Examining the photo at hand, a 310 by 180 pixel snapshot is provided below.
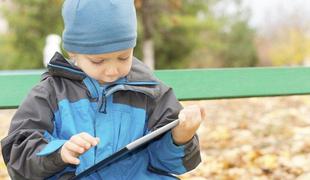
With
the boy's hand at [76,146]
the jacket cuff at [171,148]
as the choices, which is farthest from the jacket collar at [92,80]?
the boy's hand at [76,146]

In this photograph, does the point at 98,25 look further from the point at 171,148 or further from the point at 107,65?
the point at 171,148

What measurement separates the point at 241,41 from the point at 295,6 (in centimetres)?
250

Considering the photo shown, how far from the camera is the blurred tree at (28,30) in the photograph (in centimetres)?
2022

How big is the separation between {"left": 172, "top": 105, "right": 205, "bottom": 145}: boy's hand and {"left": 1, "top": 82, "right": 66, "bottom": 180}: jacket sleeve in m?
0.34

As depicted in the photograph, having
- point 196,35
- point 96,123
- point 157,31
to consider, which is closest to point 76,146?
point 96,123

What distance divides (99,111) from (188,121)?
0.27 metres

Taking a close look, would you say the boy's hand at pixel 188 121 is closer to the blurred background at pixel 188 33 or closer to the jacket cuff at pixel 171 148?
the jacket cuff at pixel 171 148

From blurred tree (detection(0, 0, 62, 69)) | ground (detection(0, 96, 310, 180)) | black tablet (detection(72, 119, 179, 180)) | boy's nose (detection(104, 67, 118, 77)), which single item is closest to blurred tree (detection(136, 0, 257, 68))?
blurred tree (detection(0, 0, 62, 69))

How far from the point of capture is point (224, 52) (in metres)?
25.0

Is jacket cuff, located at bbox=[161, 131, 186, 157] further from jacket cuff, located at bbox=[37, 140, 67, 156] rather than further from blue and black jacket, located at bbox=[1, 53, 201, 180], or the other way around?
jacket cuff, located at bbox=[37, 140, 67, 156]

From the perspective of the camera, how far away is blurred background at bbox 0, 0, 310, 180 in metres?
3.65

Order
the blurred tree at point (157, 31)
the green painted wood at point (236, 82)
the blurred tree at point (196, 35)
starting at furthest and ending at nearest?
the blurred tree at point (196, 35) → the blurred tree at point (157, 31) → the green painted wood at point (236, 82)

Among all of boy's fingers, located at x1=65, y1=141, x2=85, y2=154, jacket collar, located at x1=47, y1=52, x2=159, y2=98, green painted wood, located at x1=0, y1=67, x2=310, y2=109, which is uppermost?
jacket collar, located at x1=47, y1=52, x2=159, y2=98

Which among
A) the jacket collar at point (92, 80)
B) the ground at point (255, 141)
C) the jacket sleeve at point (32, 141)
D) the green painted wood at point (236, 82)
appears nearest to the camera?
the jacket sleeve at point (32, 141)
